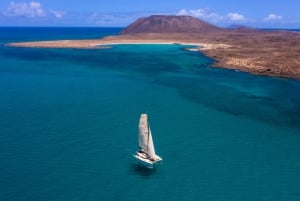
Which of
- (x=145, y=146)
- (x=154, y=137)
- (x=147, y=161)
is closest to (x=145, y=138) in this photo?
(x=145, y=146)

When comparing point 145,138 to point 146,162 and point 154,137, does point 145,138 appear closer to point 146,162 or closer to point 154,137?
point 146,162

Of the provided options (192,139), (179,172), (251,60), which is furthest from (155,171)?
(251,60)

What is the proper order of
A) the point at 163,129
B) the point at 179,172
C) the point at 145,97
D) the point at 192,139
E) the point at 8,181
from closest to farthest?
the point at 8,181 → the point at 179,172 → the point at 192,139 → the point at 163,129 → the point at 145,97

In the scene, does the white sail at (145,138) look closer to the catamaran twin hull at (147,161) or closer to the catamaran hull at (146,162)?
the catamaran twin hull at (147,161)

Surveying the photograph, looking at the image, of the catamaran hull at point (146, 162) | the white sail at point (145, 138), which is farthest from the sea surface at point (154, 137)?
the white sail at point (145, 138)

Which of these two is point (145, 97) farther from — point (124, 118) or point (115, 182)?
point (115, 182)
